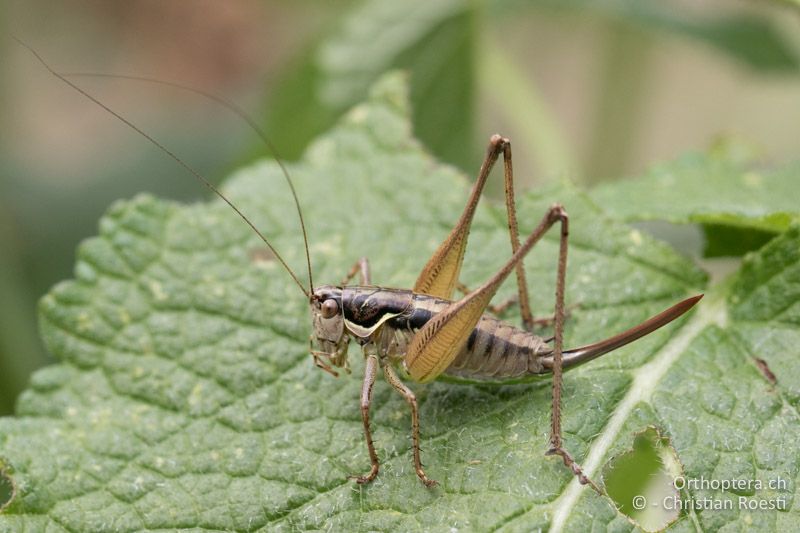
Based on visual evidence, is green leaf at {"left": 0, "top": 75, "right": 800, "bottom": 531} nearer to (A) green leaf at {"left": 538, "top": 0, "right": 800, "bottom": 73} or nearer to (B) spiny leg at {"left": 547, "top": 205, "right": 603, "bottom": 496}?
(B) spiny leg at {"left": 547, "top": 205, "right": 603, "bottom": 496}

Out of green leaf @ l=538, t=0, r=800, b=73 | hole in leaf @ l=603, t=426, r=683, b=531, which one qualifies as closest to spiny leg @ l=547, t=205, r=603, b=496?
hole in leaf @ l=603, t=426, r=683, b=531

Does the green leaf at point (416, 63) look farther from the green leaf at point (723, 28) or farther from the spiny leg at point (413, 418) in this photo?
the spiny leg at point (413, 418)

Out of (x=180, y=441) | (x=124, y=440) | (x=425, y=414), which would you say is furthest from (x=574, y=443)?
(x=124, y=440)

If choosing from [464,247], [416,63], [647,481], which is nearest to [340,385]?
[464,247]

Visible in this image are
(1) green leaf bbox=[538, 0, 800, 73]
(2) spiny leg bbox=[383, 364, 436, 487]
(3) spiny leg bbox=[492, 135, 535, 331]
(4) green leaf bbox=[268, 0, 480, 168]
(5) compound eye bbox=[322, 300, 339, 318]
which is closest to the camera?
(2) spiny leg bbox=[383, 364, 436, 487]

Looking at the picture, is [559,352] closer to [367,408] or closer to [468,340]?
[468,340]

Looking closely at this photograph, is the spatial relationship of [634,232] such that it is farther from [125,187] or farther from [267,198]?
[125,187]
